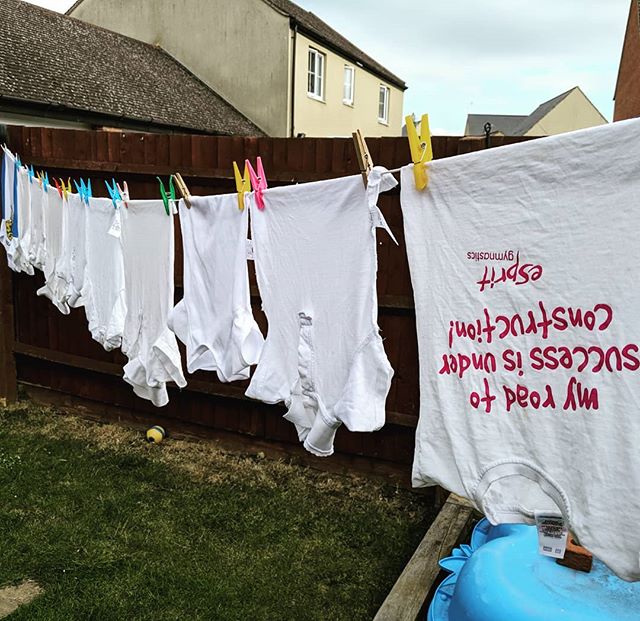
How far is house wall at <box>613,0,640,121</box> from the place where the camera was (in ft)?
52.5

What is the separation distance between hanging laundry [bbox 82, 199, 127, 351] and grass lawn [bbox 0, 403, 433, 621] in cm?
94

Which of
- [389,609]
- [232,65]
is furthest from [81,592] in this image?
[232,65]

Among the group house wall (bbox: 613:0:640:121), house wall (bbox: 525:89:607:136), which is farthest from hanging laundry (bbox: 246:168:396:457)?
house wall (bbox: 525:89:607:136)

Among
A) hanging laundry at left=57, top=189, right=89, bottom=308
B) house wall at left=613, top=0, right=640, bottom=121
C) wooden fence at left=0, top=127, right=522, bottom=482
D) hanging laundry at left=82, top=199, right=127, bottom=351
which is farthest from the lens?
house wall at left=613, top=0, right=640, bottom=121

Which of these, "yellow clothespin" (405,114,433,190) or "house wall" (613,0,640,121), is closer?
"yellow clothespin" (405,114,433,190)

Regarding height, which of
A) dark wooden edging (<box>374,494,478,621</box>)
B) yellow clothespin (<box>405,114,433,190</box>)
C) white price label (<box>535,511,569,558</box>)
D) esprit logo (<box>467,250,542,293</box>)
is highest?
yellow clothespin (<box>405,114,433,190</box>)

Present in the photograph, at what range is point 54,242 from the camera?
365cm

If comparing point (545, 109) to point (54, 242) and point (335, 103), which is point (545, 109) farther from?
point (54, 242)

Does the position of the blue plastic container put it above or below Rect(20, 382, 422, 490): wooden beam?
above

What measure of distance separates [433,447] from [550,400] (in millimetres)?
383

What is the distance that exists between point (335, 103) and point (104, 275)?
1590 cm

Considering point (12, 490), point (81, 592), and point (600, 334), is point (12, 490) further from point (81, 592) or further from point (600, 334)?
point (600, 334)

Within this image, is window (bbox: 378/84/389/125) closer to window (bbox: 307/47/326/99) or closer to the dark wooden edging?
window (bbox: 307/47/326/99)

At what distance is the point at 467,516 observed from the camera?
289 centimetres
